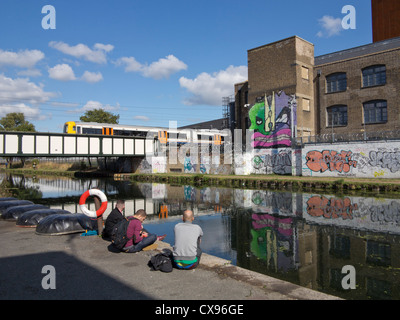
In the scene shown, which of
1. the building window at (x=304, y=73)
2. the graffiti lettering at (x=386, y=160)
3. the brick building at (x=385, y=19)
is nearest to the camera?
the graffiti lettering at (x=386, y=160)

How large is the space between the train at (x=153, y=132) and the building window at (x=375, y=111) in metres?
20.7

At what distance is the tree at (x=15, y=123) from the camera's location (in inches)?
3109

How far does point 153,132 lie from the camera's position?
47.1m

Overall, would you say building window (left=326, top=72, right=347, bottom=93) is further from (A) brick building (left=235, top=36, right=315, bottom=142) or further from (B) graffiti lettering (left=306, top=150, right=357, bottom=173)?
(B) graffiti lettering (left=306, top=150, right=357, bottom=173)

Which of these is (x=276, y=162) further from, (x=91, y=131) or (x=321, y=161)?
(x=91, y=131)

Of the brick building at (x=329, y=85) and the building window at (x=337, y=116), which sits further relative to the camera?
the building window at (x=337, y=116)

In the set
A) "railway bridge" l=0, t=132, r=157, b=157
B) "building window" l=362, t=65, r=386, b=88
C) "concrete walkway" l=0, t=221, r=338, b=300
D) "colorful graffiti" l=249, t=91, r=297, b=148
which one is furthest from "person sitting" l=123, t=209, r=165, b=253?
"railway bridge" l=0, t=132, r=157, b=157

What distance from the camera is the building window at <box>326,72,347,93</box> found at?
34.2 m

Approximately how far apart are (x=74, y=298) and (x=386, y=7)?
59465mm

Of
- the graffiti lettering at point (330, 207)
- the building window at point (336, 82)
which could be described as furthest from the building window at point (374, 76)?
the graffiti lettering at point (330, 207)

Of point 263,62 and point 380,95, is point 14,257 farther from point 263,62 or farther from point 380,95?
point 263,62

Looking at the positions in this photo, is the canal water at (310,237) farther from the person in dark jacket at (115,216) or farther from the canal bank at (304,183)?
the canal bank at (304,183)

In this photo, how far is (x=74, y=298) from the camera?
4.98 meters
